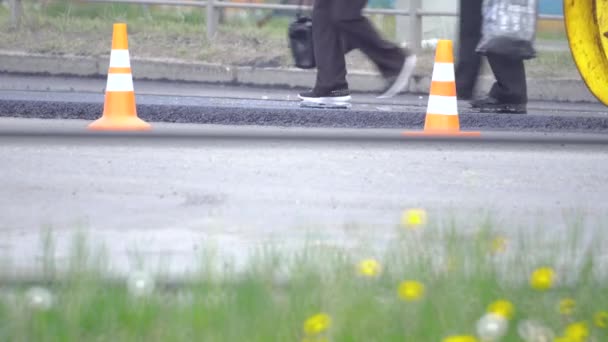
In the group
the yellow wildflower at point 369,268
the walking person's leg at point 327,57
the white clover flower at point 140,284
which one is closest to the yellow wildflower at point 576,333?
the yellow wildflower at point 369,268

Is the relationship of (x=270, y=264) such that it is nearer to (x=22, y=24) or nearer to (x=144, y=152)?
(x=144, y=152)

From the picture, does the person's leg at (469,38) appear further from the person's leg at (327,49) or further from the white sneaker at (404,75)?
the person's leg at (327,49)

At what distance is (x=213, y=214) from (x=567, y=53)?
7412 mm

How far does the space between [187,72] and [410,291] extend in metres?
7.88

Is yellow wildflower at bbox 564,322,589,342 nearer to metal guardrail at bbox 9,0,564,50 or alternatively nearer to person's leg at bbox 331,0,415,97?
person's leg at bbox 331,0,415,97

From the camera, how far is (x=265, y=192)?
534 cm


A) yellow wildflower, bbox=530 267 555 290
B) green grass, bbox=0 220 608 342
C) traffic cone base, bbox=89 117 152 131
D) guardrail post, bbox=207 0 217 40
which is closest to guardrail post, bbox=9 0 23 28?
guardrail post, bbox=207 0 217 40

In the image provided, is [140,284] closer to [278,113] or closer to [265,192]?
[265,192]

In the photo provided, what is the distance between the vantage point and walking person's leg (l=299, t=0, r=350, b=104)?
7.63 m

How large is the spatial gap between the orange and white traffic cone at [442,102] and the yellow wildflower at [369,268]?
3496mm

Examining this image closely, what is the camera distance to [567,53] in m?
11.6

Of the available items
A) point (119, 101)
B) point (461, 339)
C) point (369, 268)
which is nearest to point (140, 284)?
point (369, 268)

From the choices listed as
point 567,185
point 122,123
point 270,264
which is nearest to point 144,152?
point 122,123

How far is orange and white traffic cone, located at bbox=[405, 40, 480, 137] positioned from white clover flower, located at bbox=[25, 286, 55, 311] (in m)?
4.01
